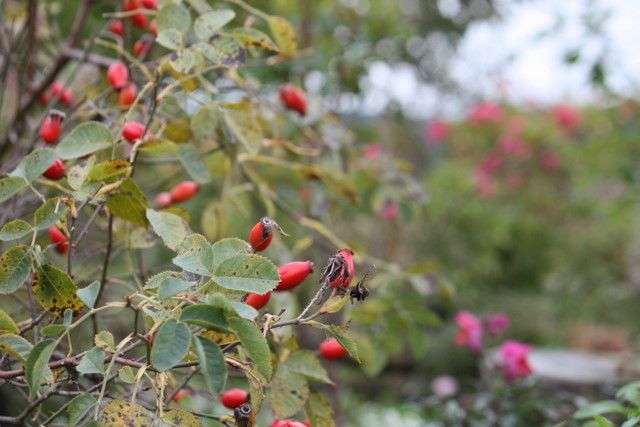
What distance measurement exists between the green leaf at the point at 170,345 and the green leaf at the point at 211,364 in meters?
0.01

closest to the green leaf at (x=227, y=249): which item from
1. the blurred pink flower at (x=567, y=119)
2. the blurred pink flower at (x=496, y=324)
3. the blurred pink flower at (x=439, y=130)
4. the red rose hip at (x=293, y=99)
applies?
the red rose hip at (x=293, y=99)

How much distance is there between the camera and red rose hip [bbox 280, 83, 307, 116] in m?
1.40

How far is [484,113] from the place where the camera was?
24.2 ft

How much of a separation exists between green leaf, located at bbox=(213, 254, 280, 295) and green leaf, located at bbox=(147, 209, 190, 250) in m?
0.16

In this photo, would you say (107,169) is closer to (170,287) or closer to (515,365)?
(170,287)

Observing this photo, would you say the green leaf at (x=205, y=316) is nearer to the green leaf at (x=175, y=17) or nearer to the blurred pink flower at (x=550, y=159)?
the green leaf at (x=175, y=17)

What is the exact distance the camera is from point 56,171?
95cm

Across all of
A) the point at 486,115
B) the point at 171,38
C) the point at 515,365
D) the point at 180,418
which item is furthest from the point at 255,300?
the point at 486,115

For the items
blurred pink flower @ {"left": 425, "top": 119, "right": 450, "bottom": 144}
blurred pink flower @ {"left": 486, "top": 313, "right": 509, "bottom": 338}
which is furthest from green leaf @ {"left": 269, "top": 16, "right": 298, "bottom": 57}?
blurred pink flower @ {"left": 425, "top": 119, "right": 450, "bottom": 144}

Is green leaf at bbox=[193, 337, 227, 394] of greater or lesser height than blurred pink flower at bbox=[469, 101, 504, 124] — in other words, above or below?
above

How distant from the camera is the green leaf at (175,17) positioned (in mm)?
1042

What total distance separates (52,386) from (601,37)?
237cm

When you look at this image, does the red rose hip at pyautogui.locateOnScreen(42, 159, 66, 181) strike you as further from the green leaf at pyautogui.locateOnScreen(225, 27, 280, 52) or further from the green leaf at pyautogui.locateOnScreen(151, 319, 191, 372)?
the green leaf at pyautogui.locateOnScreen(151, 319, 191, 372)

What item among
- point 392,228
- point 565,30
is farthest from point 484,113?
point 565,30
